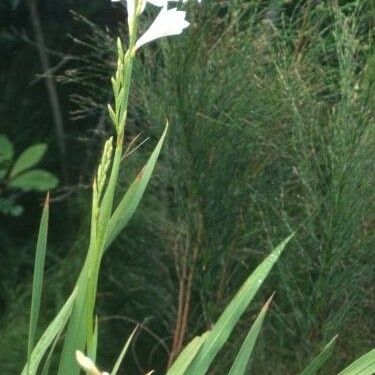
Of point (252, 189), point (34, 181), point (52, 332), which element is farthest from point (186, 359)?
point (34, 181)

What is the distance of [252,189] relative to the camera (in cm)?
289

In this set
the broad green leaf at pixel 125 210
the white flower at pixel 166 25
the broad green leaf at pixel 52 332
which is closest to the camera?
the white flower at pixel 166 25

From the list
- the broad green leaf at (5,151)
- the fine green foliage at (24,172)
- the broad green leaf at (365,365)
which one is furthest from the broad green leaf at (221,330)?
the broad green leaf at (5,151)

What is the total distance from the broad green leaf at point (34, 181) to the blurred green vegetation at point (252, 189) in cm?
27

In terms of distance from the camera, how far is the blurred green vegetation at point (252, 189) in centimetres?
272

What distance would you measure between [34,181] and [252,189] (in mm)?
888

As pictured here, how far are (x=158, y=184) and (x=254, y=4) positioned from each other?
0.54 metres

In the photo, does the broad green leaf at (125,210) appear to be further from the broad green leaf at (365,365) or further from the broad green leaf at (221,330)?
the broad green leaf at (365,365)

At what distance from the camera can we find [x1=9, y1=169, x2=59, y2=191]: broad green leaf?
348 centimetres

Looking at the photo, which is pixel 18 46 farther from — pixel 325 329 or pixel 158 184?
pixel 325 329

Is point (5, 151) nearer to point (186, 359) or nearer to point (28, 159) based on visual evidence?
point (28, 159)

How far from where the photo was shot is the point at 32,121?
14.0 feet

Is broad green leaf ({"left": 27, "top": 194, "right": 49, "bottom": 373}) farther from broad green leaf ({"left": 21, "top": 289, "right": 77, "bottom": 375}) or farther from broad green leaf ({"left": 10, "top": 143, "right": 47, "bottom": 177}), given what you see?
broad green leaf ({"left": 10, "top": 143, "right": 47, "bottom": 177})

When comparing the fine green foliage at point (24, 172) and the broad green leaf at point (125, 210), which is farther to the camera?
the fine green foliage at point (24, 172)
